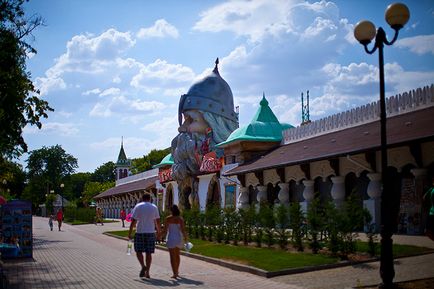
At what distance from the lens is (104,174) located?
136 meters

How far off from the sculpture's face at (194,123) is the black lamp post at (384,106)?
3368 centimetres

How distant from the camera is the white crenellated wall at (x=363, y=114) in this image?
64.8ft

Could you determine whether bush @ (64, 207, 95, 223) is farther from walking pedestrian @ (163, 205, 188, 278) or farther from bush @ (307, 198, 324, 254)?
walking pedestrian @ (163, 205, 188, 278)

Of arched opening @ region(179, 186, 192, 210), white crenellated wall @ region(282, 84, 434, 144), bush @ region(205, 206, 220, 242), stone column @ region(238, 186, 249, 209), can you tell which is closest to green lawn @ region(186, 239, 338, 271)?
bush @ region(205, 206, 220, 242)

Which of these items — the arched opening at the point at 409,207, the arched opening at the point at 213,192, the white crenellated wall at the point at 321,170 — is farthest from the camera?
the arched opening at the point at 213,192

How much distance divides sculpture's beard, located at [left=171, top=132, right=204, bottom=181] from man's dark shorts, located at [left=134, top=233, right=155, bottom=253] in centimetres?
2744

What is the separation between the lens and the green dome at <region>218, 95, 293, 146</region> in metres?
31.5

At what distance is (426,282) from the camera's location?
923cm

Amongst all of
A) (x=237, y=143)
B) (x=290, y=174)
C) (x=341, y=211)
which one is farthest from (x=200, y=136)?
(x=341, y=211)

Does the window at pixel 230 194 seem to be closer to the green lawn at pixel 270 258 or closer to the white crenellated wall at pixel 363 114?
the white crenellated wall at pixel 363 114

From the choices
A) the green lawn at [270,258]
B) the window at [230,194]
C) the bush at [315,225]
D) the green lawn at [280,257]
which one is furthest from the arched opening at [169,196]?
the bush at [315,225]

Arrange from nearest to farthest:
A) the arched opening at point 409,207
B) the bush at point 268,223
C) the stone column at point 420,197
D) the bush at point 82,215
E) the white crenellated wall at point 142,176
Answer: the bush at point 268,223
the stone column at point 420,197
the arched opening at point 409,207
the bush at point 82,215
the white crenellated wall at point 142,176

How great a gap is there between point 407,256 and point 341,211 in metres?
2.04

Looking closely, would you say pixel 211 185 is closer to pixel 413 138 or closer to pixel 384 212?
pixel 413 138
